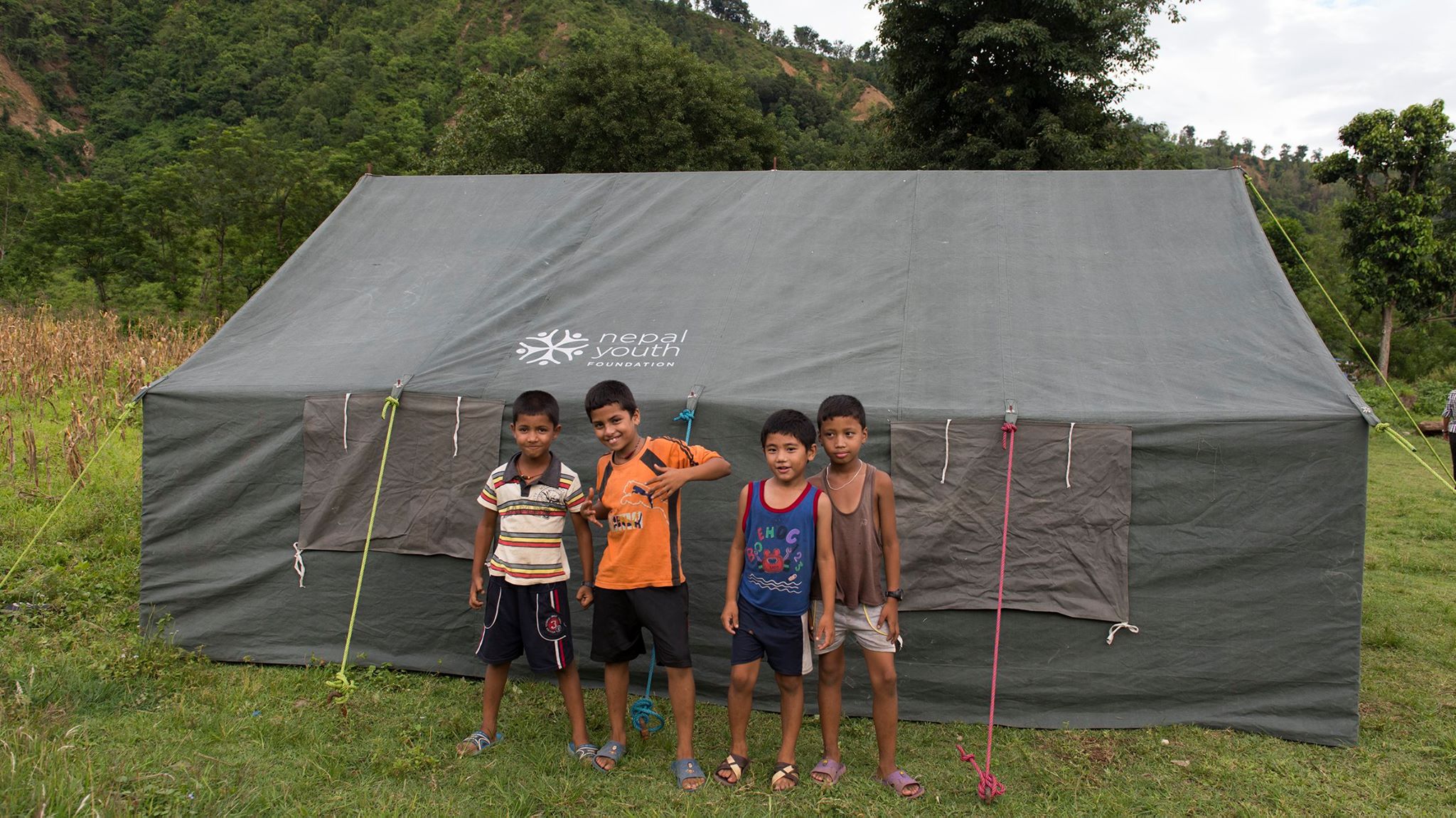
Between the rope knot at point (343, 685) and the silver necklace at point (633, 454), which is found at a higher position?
the silver necklace at point (633, 454)

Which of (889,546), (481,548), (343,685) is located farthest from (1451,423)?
(343,685)

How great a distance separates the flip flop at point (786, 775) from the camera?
3.38 metres

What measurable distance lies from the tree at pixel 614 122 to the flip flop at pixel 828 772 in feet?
55.5

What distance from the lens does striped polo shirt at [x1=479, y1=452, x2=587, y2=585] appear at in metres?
3.57

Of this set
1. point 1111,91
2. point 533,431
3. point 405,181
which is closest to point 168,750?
point 533,431

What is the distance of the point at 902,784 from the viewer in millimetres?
3379

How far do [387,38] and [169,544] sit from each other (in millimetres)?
42762

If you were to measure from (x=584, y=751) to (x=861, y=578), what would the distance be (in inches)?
49.9

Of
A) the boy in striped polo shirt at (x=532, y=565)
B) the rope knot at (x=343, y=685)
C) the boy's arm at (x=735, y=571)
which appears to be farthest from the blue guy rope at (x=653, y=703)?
the rope knot at (x=343, y=685)

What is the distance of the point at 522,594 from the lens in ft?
11.9

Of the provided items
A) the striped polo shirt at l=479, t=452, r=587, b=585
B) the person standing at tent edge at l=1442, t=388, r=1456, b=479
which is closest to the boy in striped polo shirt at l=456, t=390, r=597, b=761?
the striped polo shirt at l=479, t=452, r=587, b=585

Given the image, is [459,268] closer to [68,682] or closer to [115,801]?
[68,682]

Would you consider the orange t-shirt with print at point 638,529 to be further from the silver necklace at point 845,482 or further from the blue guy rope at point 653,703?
the silver necklace at point 845,482

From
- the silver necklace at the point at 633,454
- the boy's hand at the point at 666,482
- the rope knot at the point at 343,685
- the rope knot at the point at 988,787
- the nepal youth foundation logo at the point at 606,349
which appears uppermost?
the nepal youth foundation logo at the point at 606,349
